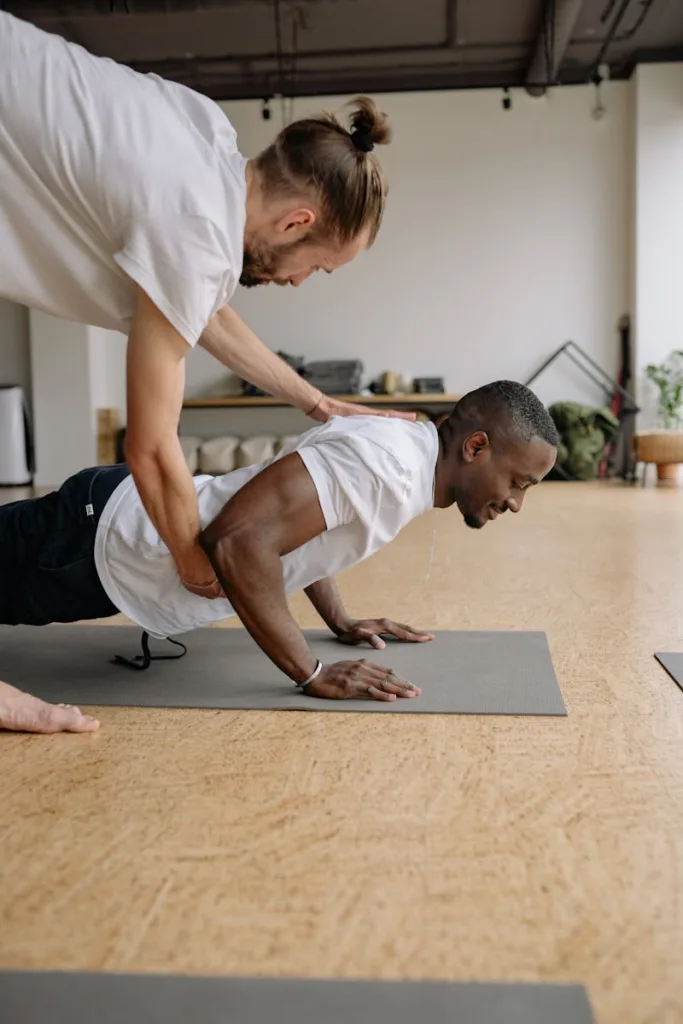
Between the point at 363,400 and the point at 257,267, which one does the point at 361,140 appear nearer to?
the point at 257,267

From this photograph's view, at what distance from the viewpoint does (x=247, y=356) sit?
2150 mm

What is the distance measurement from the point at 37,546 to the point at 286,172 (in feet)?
2.73

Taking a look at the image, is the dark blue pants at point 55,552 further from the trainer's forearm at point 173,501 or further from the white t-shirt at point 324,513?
the trainer's forearm at point 173,501

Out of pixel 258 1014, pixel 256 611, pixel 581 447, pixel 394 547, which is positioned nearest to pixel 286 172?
pixel 256 611

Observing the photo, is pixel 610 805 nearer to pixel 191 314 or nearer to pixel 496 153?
pixel 191 314

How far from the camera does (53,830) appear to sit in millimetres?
1310

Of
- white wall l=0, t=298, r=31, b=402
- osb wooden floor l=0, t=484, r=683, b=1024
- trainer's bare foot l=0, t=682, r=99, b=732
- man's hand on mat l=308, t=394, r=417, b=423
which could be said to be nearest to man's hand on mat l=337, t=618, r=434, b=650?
osb wooden floor l=0, t=484, r=683, b=1024

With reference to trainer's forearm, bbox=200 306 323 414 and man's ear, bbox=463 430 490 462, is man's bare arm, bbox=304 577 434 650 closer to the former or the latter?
trainer's forearm, bbox=200 306 323 414

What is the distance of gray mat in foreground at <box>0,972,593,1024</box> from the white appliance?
740cm

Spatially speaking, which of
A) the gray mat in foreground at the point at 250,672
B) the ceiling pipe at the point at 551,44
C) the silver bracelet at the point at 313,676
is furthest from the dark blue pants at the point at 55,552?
the ceiling pipe at the point at 551,44

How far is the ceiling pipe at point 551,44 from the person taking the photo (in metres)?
6.22

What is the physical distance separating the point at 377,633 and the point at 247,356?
712 millimetres

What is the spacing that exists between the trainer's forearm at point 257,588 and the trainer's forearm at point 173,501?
34 millimetres

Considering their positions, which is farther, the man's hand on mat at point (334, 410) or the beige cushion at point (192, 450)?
the beige cushion at point (192, 450)
